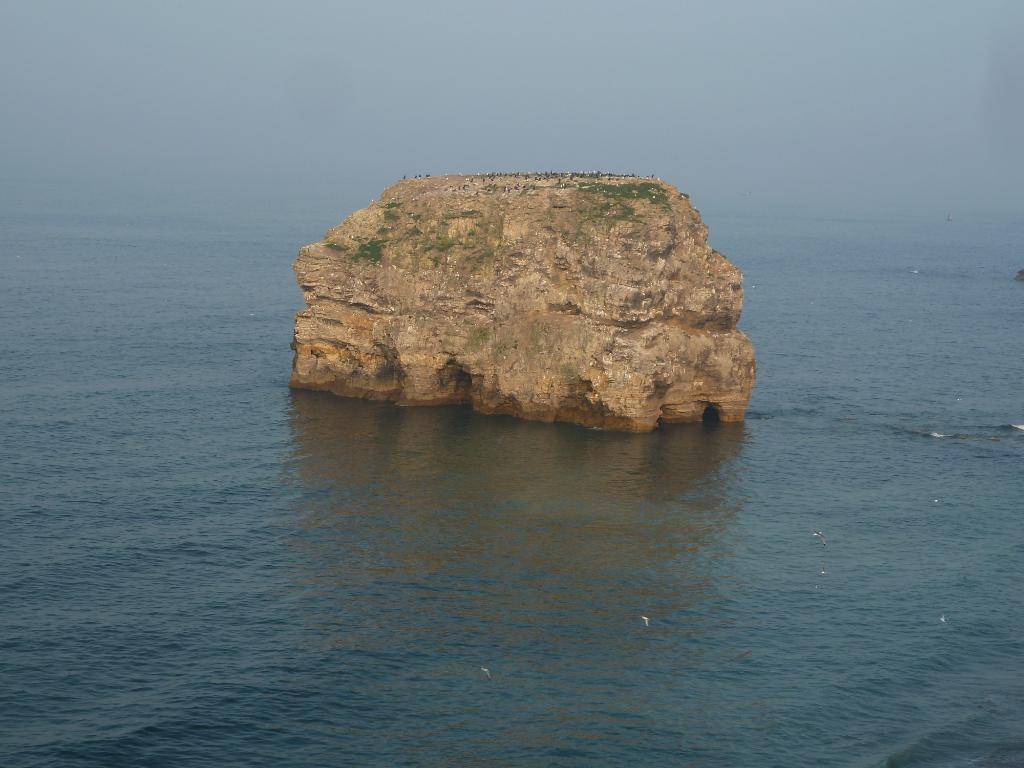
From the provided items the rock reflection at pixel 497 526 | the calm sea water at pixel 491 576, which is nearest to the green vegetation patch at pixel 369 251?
the calm sea water at pixel 491 576

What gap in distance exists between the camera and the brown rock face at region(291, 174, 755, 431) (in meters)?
89.6

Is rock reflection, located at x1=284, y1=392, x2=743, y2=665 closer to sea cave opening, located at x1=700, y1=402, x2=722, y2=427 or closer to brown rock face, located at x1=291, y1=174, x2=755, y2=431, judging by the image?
sea cave opening, located at x1=700, y1=402, x2=722, y2=427

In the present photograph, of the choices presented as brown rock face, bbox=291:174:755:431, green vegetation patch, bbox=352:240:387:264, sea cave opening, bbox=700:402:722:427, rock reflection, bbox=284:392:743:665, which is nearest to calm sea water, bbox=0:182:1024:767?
rock reflection, bbox=284:392:743:665

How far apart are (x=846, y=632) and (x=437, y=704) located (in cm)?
2220

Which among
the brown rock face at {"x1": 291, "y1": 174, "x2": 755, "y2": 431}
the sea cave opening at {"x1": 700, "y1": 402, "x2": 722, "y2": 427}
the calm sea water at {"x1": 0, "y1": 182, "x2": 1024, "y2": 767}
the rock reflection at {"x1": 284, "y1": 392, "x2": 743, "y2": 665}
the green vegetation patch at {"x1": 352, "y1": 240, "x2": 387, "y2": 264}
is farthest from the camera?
the green vegetation patch at {"x1": 352, "y1": 240, "x2": 387, "y2": 264}

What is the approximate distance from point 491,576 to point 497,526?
24.8ft

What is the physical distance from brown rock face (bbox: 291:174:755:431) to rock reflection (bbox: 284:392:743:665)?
2.78 meters

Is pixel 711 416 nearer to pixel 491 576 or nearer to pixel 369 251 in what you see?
pixel 369 251

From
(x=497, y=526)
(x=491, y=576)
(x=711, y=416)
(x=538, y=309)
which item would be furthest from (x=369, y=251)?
(x=491, y=576)

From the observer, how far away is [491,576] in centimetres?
6419

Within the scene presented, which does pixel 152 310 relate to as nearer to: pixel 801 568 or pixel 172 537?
pixel 172 537

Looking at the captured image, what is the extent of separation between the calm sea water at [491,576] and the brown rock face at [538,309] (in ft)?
9.83

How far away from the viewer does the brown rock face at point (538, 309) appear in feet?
294

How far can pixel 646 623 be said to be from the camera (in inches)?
2325
